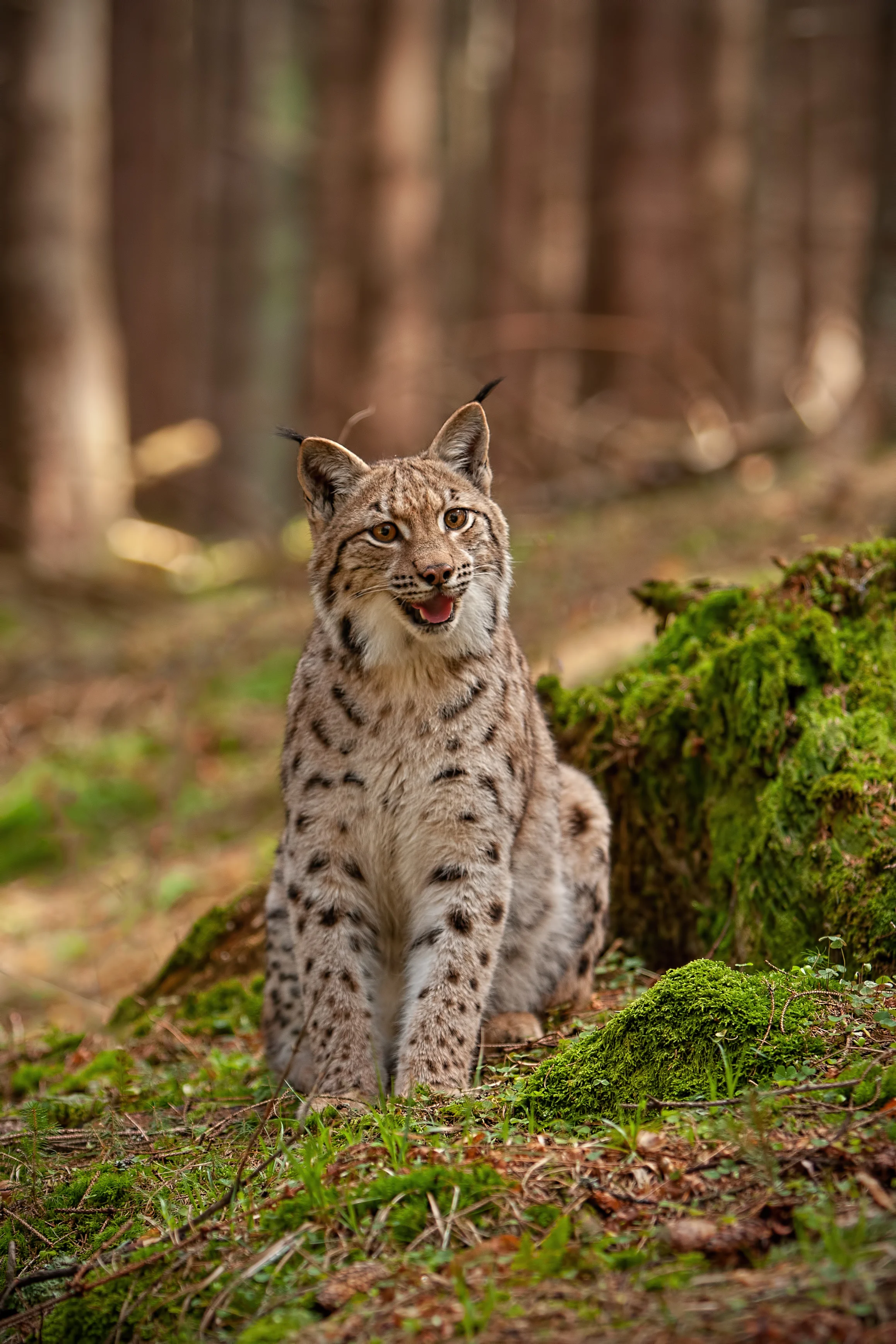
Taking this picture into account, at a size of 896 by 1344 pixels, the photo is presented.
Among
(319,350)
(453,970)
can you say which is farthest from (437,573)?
(319,350)

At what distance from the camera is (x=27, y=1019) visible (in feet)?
23.0

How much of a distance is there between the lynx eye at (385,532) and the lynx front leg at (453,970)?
1152 millimetres

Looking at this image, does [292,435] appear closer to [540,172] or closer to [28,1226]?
[28,1226]

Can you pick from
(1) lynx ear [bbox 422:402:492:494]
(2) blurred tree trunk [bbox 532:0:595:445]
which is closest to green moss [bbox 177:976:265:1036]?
(1) lynx ear [bbox 422:402:492:494]

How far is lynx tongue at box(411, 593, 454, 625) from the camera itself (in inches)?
172

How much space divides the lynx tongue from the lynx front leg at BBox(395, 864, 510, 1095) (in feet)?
2.80

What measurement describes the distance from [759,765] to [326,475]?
1963 millimetres

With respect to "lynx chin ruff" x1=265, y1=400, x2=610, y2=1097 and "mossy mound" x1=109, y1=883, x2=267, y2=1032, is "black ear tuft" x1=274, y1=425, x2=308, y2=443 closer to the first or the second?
"lynx chin ruff" x1=265, y1=400, x2=610, y2=1097

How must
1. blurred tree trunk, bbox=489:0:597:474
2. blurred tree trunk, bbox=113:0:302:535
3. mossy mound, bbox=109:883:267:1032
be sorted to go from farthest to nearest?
blurred tree trunk, bbox=489:0:597:474, blurred tree trunk, bbox=113:0:302:535, mossy mound, bbox=109:883:267:1032

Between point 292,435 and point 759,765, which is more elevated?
point 292,435

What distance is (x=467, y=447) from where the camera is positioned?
4875mm

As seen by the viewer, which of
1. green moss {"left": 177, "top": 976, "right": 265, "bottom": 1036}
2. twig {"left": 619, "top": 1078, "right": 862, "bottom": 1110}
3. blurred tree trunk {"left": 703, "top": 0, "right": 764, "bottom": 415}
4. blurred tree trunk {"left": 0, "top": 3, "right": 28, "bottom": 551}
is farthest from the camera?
blurred tree trunk {"left": 703, "top": 0, "right": 764, "bottom": 415}

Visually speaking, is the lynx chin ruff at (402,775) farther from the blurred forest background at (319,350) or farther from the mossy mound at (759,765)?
Answer: the mossy mound at (759,765)

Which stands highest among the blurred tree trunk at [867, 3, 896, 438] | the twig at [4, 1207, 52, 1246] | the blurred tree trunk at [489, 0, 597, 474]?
the blurred tree trunk at [489, 0, 597, 474]
